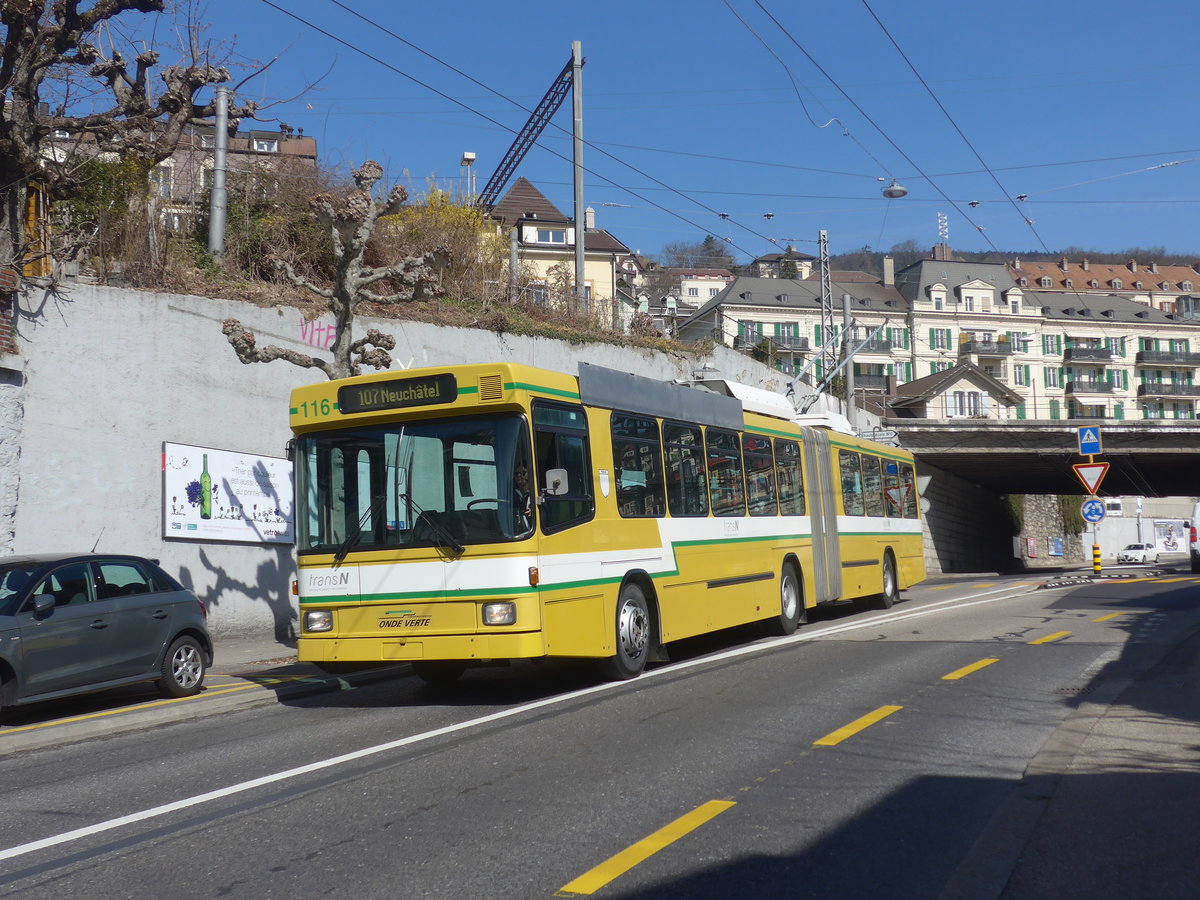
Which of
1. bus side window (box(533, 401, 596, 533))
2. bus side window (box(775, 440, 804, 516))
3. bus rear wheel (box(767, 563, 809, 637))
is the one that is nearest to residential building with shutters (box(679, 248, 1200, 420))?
bus side window (box(775, 440, 804, 516))

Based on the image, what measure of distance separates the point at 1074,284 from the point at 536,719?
122 meters

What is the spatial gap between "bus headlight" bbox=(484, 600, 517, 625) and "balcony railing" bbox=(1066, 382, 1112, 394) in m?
92.5

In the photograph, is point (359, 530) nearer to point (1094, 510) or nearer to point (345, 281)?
point (345, 281)

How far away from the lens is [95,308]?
15734mm

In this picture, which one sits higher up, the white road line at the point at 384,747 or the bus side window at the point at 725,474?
the bus side window at the point at 725,474

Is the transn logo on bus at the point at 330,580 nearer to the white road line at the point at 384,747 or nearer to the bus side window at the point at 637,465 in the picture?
the white road line at the point at 384,747

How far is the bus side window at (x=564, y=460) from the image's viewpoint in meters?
10.2

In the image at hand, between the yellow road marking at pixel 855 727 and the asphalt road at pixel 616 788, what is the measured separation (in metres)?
0.04

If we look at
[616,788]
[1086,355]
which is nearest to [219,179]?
A: [616,788]

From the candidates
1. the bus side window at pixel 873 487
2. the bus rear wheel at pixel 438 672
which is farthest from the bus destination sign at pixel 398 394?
the bus side window at pixel 873 487

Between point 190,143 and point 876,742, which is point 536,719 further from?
point 190,143

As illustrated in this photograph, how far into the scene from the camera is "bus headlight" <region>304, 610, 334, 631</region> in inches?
416

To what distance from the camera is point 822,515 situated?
18.1 meters

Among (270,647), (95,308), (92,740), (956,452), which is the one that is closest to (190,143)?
(95,308)
